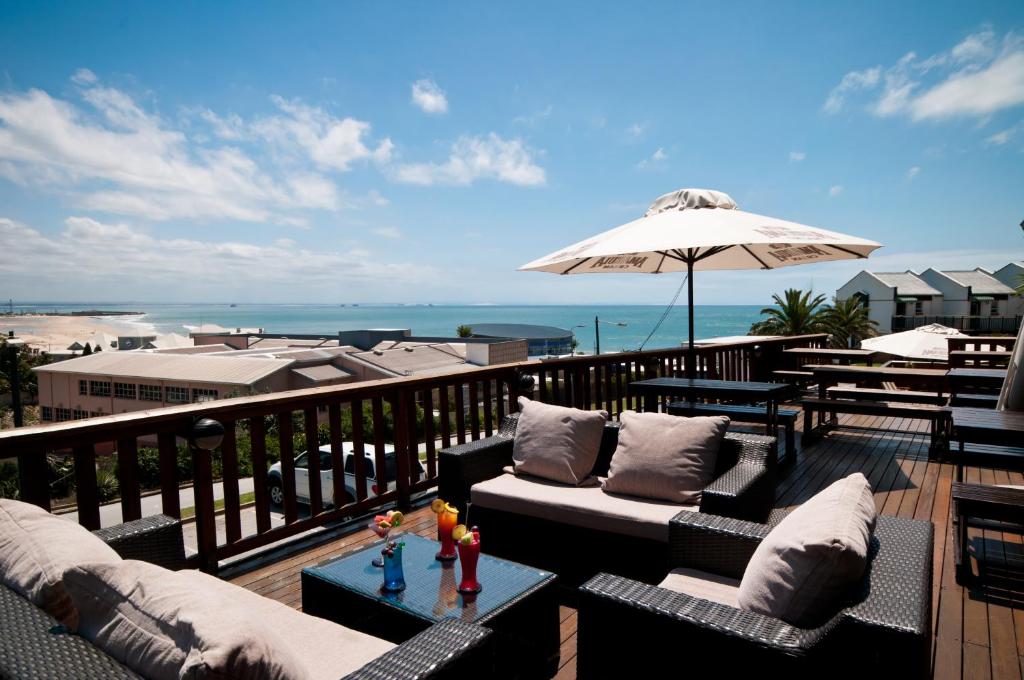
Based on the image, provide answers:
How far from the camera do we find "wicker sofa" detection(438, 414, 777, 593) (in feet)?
8.62

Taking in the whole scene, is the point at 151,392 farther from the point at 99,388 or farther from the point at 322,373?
the point at 322,373

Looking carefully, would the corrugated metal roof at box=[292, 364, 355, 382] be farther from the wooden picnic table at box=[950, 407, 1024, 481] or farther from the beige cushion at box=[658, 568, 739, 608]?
the beige cushion at box=[658, 568, 739, 608]

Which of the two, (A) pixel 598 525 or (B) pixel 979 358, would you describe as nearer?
(A) pixel 598 525

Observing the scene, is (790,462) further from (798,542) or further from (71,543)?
(71,543)

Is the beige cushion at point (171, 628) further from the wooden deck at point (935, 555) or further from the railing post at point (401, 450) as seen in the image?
the railing post at point (401, 450)

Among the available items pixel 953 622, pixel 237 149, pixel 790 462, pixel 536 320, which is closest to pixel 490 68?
pixel 790 462

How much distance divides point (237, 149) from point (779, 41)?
3127 centimetres

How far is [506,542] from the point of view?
3.09 m

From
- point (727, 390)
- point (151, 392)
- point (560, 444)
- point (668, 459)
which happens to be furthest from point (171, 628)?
point (151, 392)

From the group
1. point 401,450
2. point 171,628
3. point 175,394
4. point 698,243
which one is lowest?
point 175,394

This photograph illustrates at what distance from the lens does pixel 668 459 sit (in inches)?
115

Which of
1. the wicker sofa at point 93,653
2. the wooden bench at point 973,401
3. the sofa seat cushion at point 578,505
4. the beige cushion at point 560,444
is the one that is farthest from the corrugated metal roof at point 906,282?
the wicker sofa at point 93,653

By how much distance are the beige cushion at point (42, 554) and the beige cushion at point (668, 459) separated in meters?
2.29

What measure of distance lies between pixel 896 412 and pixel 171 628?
6380mm
